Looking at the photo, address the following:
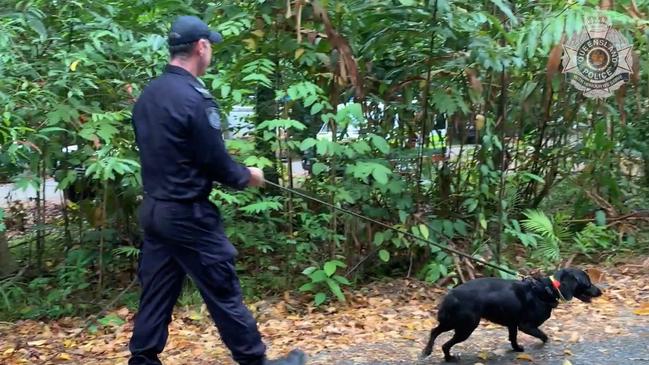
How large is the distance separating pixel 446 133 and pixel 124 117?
3015mm

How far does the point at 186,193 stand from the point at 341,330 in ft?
8.10

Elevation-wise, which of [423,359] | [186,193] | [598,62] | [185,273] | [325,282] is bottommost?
[423,359]

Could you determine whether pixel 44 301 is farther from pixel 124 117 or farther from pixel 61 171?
pixel 124 117

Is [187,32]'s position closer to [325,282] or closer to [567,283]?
[567,283]

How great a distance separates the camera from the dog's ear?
493 centimetres

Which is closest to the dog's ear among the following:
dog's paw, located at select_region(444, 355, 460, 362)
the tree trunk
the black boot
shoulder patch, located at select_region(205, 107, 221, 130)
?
dog's paw, located at select_region(444, 355, 460, 362)

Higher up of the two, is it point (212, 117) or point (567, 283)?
point (212, 117)

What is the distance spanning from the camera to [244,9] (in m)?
6.21

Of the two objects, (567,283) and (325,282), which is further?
(325,282)

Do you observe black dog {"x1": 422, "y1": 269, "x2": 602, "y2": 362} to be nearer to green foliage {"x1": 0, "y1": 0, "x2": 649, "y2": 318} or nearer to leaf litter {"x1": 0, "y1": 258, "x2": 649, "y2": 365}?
leaf litter {"x1": 0, "y1": 258, "x2": 649, "y2": 365}

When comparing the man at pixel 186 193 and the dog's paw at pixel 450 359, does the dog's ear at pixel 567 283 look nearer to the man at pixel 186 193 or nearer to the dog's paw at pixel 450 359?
the dog's paw at pixel 450 359

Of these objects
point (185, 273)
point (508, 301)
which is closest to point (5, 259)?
point (185, 273)

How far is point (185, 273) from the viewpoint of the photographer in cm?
414

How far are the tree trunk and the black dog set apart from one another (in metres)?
4.33
